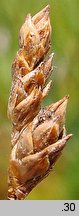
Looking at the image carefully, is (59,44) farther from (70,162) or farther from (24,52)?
(24,52)

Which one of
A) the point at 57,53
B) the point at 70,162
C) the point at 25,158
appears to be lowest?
the point at 25,158

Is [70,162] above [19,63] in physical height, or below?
above

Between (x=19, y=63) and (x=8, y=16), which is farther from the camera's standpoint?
(x=8, y=16)
